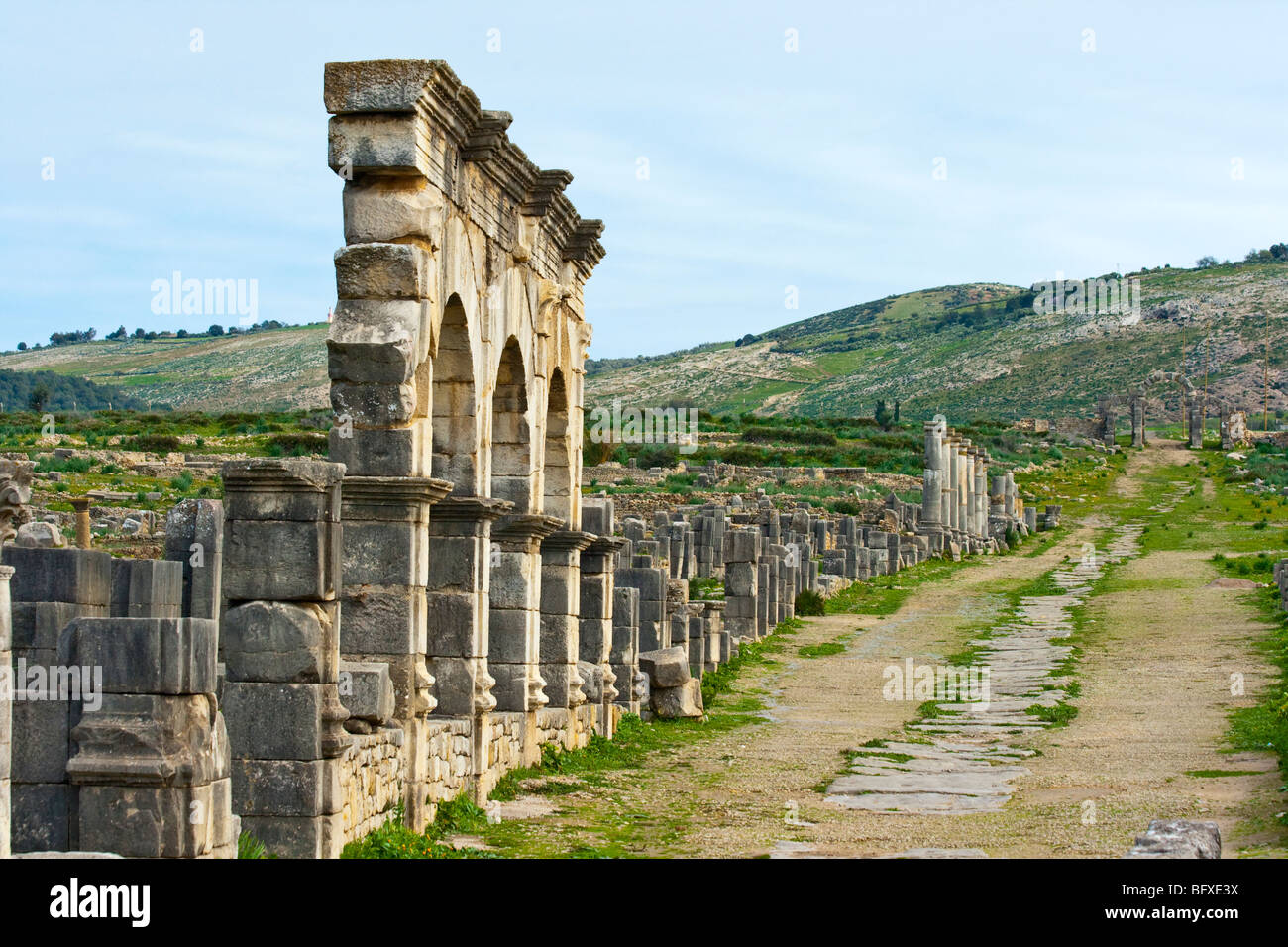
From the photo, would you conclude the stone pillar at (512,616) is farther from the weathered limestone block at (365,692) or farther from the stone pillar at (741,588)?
the stone pillar at (741,588)

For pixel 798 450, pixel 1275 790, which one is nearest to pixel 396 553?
pixel 1275 790

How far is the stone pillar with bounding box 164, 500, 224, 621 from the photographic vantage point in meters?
15.4

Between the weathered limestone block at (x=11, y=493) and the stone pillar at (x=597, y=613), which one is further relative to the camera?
the stone pillar at (x=597, y=613)

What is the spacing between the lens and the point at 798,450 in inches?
2798

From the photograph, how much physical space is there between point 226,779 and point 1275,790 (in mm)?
8853

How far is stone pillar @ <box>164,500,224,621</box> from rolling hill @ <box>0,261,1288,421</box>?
91.7m

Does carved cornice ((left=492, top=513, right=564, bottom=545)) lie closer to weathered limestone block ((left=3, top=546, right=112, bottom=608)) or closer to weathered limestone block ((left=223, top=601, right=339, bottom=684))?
weathered limestone block ((left=3, top=546, right=112, bottom=608))

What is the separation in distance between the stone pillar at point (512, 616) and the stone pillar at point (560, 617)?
4.68ft

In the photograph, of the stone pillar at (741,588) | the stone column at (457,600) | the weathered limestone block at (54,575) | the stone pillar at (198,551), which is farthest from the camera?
the stone pillar at (741,588)

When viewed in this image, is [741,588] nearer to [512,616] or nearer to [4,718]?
[512,616]

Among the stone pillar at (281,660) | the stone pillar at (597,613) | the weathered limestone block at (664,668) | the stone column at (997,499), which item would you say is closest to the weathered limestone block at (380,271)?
the stone pillar at (281,660)

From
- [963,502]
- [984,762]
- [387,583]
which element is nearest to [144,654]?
[387,583]

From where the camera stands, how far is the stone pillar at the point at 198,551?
15.4m
